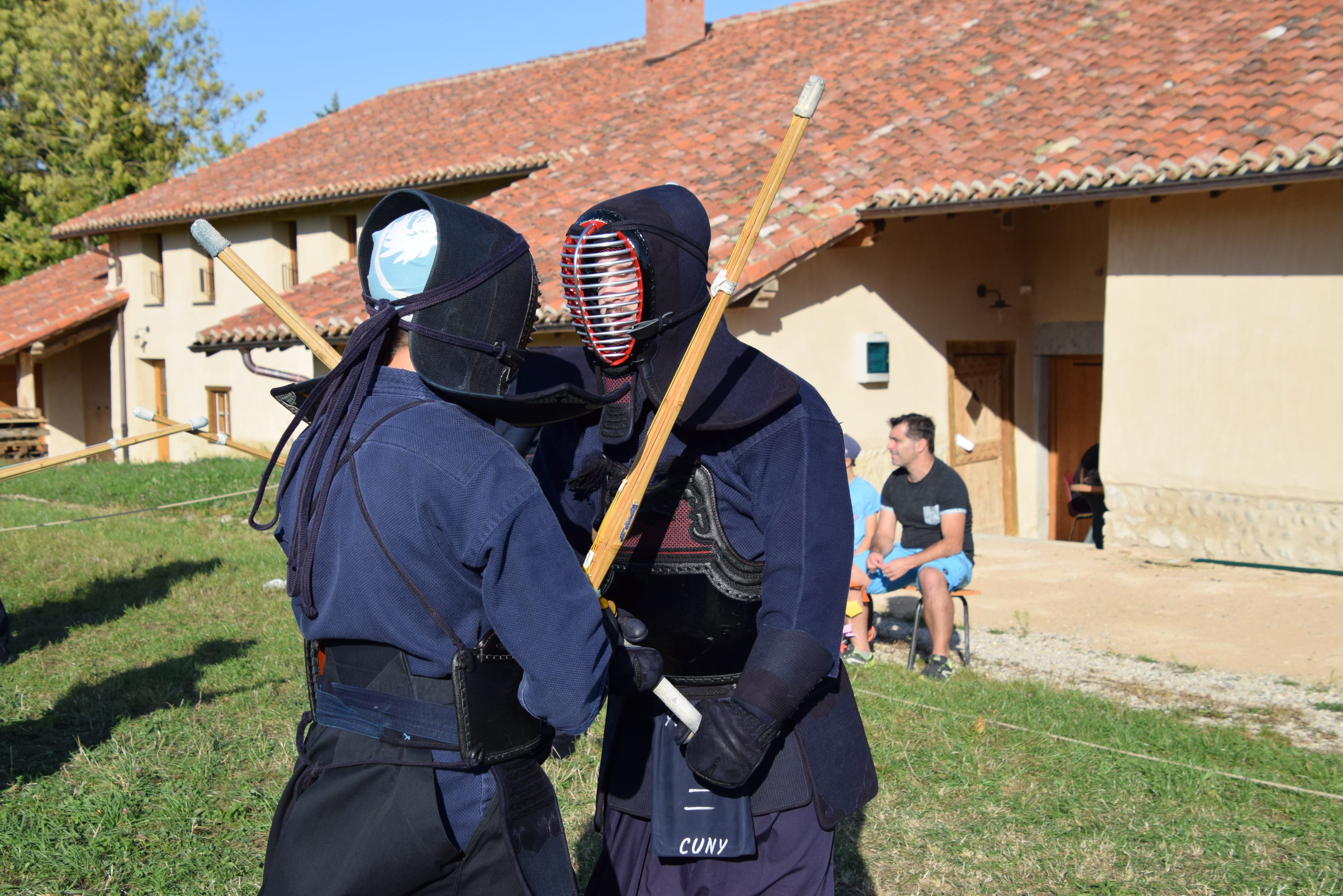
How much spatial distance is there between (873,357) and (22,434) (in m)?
18.2

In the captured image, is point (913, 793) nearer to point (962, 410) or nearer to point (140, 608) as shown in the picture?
point (140, 608)

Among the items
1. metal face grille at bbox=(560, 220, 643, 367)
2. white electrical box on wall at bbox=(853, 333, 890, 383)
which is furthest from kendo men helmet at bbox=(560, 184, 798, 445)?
white electrical box on wall at bbox=(853, 333, 890, 383)

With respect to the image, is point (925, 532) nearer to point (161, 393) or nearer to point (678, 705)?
point (678, 705)

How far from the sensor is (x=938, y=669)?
595 cm

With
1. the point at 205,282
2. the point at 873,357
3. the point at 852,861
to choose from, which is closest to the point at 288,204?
the point at 205,282

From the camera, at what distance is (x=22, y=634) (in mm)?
7246

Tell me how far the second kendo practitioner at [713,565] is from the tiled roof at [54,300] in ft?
68.5

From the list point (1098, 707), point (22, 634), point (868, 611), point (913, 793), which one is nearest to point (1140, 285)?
point (868, 611)

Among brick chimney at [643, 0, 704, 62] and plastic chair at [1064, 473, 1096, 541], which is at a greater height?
brick chimney at [643, 0, 704, 62]

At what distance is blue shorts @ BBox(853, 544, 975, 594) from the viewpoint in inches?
251

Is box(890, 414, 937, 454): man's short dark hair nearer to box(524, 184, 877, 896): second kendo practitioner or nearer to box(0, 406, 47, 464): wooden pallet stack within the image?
box(524, 184, 877, 896): second kendo practitioner

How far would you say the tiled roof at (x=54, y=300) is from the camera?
792 inches

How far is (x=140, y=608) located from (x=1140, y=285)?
8567mm

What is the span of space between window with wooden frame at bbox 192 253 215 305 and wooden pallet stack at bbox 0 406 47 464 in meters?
4.76
